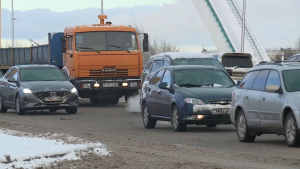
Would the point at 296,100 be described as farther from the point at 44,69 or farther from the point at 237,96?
the point at 44,69

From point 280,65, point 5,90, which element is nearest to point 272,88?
point 280,65

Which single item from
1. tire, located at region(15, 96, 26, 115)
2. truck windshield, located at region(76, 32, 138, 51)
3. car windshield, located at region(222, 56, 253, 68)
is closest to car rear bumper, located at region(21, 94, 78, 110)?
tire, located at region(15, 96, 26, 115)

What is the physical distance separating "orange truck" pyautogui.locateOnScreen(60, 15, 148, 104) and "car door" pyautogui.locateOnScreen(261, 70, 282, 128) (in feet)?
53.4

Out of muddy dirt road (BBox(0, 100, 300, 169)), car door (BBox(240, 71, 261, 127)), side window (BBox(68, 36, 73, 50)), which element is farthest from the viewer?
side window (BBox(68, 36, 73, 50))

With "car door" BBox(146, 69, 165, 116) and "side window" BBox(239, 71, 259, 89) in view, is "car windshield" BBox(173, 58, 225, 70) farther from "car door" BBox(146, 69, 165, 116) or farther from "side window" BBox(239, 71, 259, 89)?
"side window" BBox(239, 71, 259, 89)

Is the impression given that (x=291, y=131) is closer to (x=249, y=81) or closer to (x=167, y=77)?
(x=249, y=81)

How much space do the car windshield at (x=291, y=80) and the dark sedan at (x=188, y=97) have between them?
364 cm

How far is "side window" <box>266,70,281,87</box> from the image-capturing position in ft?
47.6

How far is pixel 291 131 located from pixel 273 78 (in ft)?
4.66

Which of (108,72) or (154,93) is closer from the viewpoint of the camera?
(154,93)

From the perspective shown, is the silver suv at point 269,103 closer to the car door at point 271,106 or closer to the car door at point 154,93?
the car door at point 271,106

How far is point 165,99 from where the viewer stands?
19141 millimetres

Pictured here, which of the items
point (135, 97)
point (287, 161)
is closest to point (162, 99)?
point (287, 161)

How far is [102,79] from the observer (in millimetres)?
31281
